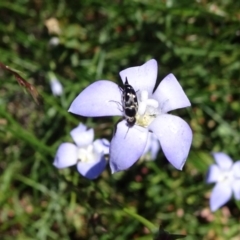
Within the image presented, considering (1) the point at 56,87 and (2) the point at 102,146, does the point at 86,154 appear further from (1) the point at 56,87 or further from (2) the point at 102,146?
(1) the point at 56,87

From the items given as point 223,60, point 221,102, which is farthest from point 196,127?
point 223,60

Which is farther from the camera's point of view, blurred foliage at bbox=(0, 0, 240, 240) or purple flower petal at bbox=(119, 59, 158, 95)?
blurred foliage at bbox=(0, 0, 240, 240)

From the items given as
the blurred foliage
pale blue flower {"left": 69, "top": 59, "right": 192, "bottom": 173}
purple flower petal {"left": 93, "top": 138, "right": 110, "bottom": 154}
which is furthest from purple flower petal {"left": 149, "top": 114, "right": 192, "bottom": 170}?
the blurred foliage

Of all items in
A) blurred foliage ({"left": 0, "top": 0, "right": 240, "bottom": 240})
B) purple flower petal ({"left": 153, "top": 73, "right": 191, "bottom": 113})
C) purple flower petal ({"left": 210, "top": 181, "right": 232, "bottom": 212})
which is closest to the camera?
purple flower petal ({"left": 153, "top": 73, "right": 191, "bottom": 113})

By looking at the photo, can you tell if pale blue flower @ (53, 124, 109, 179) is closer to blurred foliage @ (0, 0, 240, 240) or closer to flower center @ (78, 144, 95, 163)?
flower center @ (78, 144, 95, 163)

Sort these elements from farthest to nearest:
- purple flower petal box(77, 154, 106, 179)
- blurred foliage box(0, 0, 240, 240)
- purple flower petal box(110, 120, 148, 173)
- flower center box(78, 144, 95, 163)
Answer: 1. blurred foliage box(0, 0, 240, 240)
2. flower center box(78, 144, 95, 163)
3. purple flower petal box(77, 154, 106, 179)
4. purple flower petal box(110, 120, 148, 173)

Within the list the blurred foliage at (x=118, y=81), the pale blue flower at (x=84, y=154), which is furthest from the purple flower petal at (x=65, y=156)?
the blurred foliage at (x=118, y=81)
